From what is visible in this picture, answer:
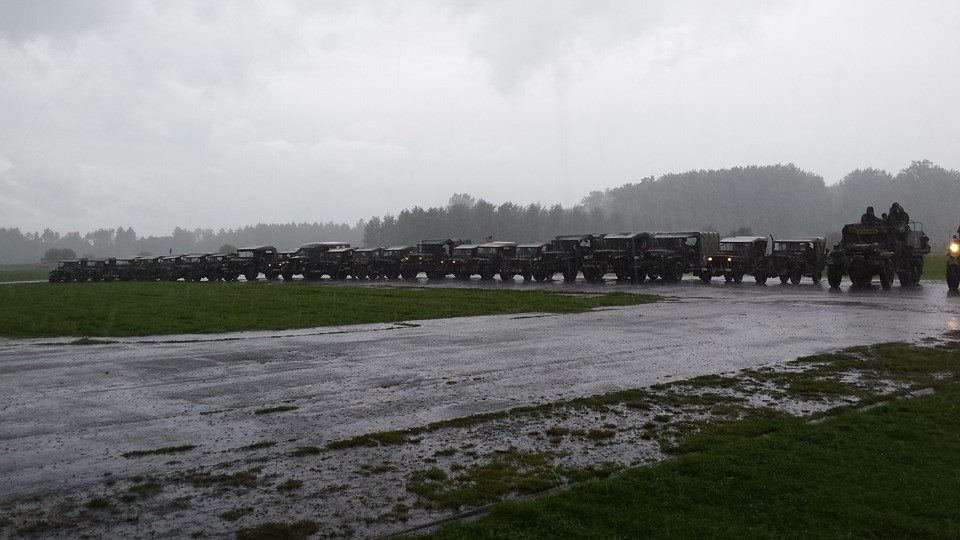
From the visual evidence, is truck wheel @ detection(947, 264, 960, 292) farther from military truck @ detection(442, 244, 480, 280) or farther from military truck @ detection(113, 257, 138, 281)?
military truck @ detection(113, 257, 138, 281)

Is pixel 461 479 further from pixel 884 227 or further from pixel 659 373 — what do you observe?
pixel 884 227

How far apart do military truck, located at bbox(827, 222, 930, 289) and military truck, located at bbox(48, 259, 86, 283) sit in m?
55.6

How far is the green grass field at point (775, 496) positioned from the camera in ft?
15.0

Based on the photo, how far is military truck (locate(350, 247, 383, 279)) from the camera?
53406mm

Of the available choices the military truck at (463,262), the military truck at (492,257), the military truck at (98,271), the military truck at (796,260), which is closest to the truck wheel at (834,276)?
the military truck at (796,260)

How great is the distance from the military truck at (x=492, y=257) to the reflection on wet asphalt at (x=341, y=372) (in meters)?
27.1

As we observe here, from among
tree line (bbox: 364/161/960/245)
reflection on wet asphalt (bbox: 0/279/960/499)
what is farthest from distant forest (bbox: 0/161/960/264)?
reflection on wet asphalt (bbox: 0/279/960/499)

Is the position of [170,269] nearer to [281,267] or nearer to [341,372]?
[281,267]

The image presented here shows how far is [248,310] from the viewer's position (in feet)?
74.9

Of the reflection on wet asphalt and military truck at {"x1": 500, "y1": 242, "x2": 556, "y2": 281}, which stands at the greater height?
military truck at {"x1": 500, "y1": 242, "x2": 556, "y2": 281}

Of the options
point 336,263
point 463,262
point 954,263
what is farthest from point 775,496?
point 336,263

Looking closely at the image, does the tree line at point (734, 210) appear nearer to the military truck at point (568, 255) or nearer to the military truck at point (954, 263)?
the military truck at point (568, 255)

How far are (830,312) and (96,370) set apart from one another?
18115 millimetres

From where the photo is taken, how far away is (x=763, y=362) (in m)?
11.5
